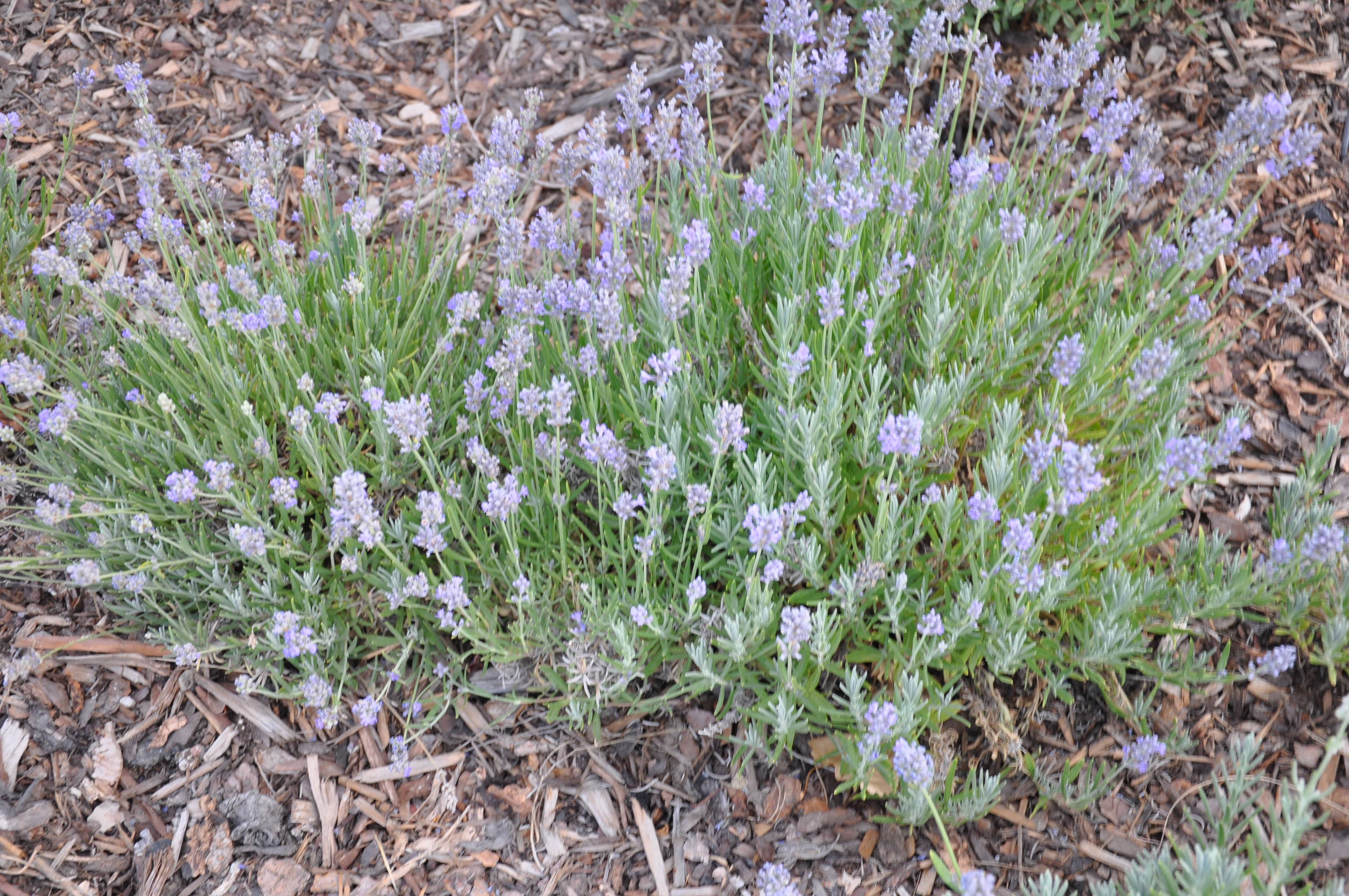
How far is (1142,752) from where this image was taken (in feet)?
7.40

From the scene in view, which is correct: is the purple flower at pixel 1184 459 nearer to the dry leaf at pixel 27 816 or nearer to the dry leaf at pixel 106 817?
the dry leaf at pixel 106 817

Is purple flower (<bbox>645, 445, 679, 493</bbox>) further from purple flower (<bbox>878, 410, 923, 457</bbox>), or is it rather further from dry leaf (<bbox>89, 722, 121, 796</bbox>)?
dry leaf (<bbox>89, 722, 121, 796</bbox>)

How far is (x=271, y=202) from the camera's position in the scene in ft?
8.20

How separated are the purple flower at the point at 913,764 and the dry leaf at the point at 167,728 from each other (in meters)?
1.81

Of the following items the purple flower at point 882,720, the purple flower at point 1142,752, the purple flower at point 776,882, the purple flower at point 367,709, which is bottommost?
the purple flower at point 367,709

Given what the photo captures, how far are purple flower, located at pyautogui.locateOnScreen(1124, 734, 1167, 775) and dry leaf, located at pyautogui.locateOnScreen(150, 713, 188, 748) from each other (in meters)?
2.25

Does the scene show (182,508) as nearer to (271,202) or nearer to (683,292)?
(271,202)

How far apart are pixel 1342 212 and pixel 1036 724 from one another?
2421 millimetres

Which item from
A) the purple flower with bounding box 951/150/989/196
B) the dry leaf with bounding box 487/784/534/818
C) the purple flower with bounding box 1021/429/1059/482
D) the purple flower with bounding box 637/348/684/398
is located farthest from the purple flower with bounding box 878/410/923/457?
the dry leaf with bounding box 487/784/534/818

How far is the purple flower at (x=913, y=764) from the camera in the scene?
6.03ft

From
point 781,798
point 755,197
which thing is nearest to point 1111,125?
point 755,197

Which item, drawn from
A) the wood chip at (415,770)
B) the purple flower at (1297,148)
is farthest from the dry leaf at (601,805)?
the purple flower at (1297,148)

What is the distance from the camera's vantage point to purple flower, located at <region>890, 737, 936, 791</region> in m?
1.84

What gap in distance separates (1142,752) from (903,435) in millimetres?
943
